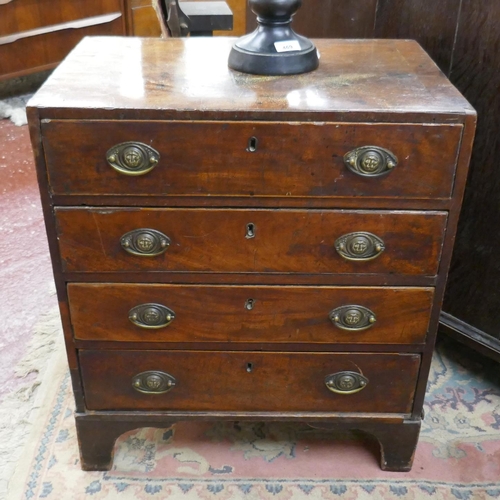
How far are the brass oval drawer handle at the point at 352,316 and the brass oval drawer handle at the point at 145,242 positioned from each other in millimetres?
320

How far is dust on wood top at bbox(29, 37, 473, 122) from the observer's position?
2.99ft

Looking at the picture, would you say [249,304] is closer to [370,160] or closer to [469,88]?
[370,160]

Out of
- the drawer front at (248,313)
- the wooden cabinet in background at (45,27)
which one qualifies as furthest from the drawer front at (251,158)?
the wooden cabinet in background at (45,27)

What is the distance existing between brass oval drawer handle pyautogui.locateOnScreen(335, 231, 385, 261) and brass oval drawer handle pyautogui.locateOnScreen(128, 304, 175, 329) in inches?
12.6

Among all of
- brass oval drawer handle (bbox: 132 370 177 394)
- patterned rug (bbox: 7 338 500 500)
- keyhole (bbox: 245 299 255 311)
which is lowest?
patterned rug (bbox: 7 338 500 500)

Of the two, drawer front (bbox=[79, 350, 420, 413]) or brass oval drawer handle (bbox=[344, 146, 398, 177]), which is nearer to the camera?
brass oval drawer handle (bbox=[344, 146, 398, 177])

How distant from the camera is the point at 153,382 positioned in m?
1.18

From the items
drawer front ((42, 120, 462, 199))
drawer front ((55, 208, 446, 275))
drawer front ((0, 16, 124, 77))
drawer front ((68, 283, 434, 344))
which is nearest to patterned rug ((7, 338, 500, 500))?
drawer front ((68, 283, 434, 344))

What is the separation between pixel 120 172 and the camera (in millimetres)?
949

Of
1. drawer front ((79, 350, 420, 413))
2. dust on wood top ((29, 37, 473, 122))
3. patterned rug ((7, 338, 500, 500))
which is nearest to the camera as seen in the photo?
dust on wood top ((29, 37, 473, 122))

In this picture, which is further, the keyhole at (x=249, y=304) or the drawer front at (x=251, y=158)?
the keyhole at (x=249, y=304)

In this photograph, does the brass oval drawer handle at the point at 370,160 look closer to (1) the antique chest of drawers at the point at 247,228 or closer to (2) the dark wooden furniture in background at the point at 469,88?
(1) the antique chest of drawers at the point at 247,228

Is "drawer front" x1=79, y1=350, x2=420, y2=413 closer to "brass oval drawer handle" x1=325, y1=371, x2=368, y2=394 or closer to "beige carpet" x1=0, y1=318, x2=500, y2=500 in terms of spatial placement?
"brass oval drawer handle" x1=325, y1=371, x2=368, y2=394

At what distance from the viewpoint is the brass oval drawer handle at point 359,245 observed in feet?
3.33
